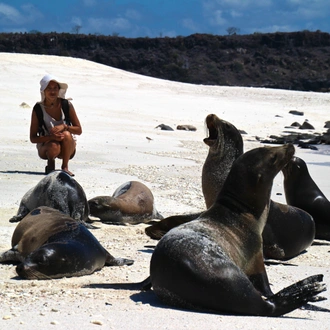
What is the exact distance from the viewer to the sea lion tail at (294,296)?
422 centimetres

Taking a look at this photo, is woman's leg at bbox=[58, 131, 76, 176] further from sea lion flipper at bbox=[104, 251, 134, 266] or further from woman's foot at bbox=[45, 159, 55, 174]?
sea lion flipper at bbox=[104, 251, 134, 266]

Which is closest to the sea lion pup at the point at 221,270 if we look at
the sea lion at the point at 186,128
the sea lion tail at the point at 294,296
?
the sea lion tail at the point at 294,296

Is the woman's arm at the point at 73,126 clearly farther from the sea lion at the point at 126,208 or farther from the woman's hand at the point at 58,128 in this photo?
the sea lion at the point at 126,208

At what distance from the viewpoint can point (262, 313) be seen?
422 centimetres

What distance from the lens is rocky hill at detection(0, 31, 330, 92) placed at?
2318 inches

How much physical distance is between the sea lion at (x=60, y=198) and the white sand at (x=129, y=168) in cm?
23

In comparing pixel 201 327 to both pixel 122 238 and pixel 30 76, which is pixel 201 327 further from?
pixel 30 76

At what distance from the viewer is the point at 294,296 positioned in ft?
14.0

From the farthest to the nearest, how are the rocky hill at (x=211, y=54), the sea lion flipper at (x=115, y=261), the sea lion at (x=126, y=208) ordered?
the rocky hill at (x=211, y=54) < the sea lion at (x=126, y=208) < the sea lion flipper at (x=115, y=261)

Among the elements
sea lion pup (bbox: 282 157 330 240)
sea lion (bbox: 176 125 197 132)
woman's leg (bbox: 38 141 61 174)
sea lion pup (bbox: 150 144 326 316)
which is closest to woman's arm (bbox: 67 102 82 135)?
woman's leg (bbox: 38 141 61 174)

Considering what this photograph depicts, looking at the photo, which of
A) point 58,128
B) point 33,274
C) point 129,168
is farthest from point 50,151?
point 33,274

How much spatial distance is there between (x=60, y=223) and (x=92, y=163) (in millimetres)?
6078

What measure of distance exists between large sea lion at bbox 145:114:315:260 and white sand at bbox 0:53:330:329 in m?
0.18

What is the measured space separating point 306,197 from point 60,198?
7.29 feet
